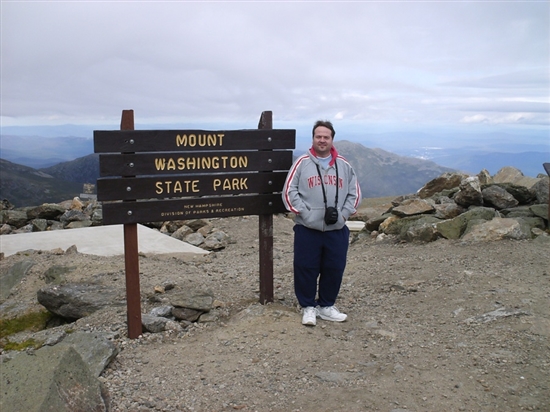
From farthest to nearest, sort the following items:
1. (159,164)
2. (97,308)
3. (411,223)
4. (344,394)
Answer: (411,223)
(97,308)
(159,164)
(344,394)

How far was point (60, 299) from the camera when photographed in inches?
284

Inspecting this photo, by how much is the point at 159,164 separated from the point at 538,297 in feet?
15.7

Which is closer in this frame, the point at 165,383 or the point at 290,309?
the point at 165,383

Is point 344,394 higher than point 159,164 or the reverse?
the reverse

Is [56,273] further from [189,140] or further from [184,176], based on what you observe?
[189,140]

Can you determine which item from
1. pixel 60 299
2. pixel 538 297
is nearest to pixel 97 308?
pixel 60 299

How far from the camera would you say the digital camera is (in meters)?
5.90

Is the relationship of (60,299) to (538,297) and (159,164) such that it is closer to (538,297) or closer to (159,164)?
(159,164)

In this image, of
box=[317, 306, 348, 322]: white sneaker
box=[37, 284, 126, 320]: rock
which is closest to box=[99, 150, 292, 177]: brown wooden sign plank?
box=[317, 306, 348, 322]: white sneaker

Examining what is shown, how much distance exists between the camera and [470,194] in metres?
11.0

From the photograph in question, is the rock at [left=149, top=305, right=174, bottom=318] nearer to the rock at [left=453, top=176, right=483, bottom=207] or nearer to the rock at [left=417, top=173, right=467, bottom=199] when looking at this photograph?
the rock at [left=453, top=176, right=483, bottom=207]

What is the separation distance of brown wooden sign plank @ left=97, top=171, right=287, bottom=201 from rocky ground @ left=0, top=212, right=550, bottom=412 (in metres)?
1.47

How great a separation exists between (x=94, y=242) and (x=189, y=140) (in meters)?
6.43

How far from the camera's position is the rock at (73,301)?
718cm
